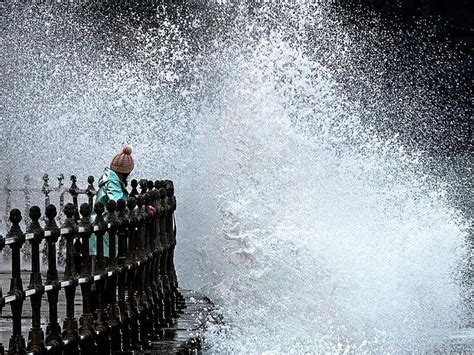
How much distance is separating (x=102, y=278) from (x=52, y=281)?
937 mm

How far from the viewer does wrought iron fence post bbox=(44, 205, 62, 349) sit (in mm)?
6383

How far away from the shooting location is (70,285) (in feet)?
22.4

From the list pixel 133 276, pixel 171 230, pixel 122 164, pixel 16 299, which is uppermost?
pixel 122 164

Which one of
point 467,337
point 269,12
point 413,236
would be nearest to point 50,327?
point 467,337

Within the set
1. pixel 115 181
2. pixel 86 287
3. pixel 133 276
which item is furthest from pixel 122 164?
pixel 86 287

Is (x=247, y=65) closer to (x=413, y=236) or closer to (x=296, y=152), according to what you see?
(x=296, y=152)

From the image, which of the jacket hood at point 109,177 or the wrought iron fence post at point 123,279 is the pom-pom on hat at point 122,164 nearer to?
the jacket hood at point 109,177

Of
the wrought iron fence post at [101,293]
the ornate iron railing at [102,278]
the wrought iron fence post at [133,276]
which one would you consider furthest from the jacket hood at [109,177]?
the wrought iron fence post at [101,293]

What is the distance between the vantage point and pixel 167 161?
17.0 meters

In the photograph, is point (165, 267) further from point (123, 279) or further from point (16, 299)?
point (16, 299)

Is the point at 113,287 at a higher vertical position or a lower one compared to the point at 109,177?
lower

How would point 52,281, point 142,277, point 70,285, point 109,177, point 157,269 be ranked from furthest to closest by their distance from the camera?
point 109,177 < point 157,269 < point 142,277 < point 70,285 < point 52,281

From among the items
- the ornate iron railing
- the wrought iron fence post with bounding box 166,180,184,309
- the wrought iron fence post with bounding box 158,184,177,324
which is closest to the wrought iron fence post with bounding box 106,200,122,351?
the ornate iron railing

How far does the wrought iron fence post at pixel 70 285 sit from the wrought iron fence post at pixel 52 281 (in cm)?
16
